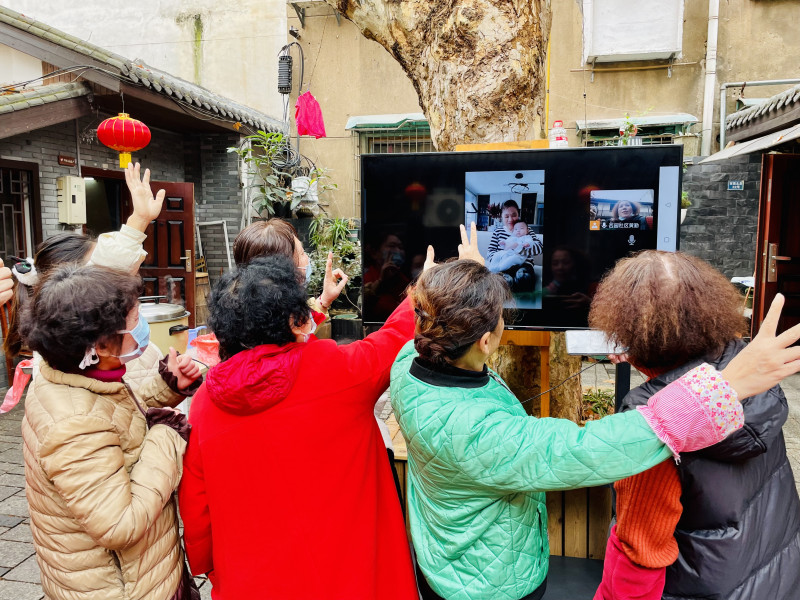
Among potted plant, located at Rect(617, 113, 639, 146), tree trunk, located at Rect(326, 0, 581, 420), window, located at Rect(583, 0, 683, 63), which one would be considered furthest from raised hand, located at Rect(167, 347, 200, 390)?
window, located at Rect(583, 0, 683, 63)

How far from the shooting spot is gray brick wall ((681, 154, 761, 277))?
9555mm

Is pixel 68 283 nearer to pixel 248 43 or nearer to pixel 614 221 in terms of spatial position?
pixel 614 221

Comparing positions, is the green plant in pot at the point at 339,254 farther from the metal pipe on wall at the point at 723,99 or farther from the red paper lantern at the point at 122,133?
the metal pipe on wall at the point at 723,99

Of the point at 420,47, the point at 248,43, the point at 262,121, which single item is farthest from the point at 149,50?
the point at 420,47

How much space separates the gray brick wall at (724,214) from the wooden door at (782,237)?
1594 mm

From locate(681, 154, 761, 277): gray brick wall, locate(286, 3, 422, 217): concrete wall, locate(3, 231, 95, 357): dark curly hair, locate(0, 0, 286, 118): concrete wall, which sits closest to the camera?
locate(3, 231, 95, 357): dark curly hair

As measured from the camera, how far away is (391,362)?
1794 millimetres

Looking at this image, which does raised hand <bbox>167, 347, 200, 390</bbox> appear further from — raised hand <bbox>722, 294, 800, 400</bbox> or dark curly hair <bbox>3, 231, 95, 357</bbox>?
raised hand <bbox>722, 294, 800, 400</bbox>

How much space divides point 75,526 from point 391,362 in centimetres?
96

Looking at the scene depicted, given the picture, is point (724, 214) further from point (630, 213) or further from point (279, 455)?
point (279, 455)

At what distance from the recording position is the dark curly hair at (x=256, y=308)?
1540 millimetres

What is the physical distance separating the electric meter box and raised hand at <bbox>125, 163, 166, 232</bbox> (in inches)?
226

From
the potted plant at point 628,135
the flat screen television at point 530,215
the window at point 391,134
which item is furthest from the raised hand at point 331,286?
the window at point 391,134

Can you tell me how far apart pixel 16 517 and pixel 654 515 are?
4351 millimetres
